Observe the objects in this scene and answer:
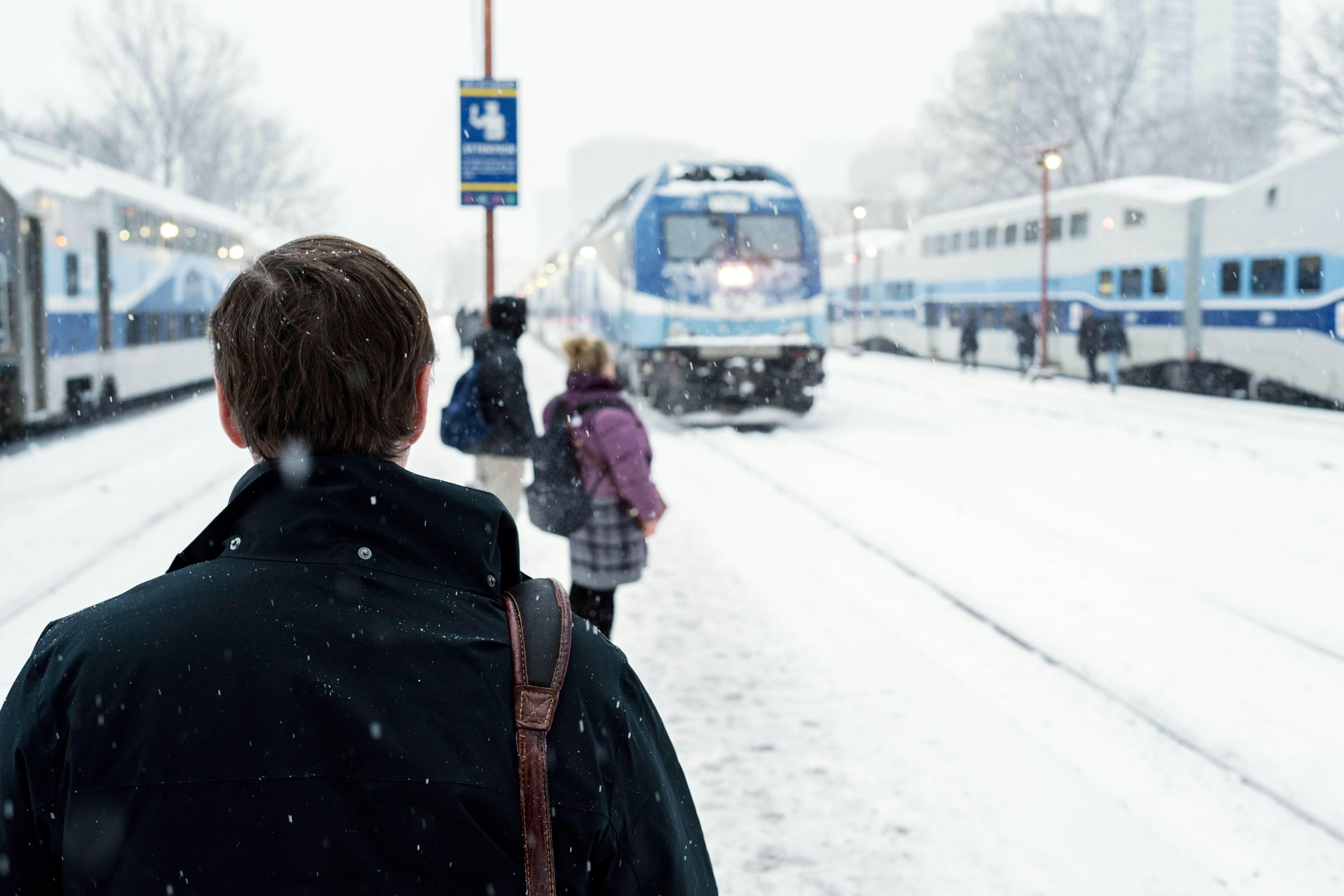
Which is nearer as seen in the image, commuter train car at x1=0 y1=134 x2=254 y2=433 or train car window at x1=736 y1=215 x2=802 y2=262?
commuter train car at x1=0 y1=134 x2=254 y2=433

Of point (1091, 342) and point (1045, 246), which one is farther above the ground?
point (1045, 246)

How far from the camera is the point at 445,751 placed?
1.19 m

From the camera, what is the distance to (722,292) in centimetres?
1609

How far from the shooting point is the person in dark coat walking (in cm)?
115

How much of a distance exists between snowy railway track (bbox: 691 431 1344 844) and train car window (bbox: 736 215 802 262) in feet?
22.4

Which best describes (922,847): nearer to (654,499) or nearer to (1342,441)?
(654,499)

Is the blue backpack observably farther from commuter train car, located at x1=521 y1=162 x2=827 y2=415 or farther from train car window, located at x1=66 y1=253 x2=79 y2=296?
train car window, located at x1=66 y1=253 x2=79 y2=296

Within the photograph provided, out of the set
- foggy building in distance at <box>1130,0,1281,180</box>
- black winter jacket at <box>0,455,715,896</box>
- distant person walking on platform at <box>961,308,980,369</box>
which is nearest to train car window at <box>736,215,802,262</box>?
distant person walking on platform at <box>961,308,980,369</box>

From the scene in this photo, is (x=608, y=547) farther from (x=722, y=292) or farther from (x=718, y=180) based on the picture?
(x=718, y=180)

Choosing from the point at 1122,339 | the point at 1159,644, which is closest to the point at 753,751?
the point at 1159,644

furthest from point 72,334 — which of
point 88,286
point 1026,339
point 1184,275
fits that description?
point 1026,339

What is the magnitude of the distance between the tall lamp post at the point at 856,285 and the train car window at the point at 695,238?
56.3ft

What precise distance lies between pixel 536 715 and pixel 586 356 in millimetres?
3802

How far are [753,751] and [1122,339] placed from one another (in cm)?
1914
